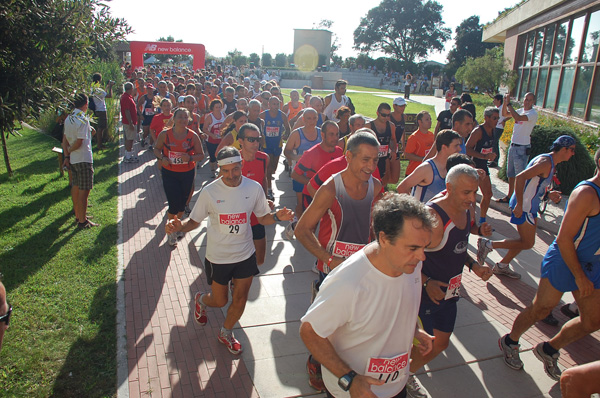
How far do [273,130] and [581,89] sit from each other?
12678 millimetres

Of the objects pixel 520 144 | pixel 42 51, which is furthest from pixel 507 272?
pixel 42 51

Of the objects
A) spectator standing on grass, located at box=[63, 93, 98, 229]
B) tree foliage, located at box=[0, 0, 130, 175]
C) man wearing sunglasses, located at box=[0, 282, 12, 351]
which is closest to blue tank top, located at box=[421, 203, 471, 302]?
man wearing sunglasses, located at box=[0, 282, 12, 351]

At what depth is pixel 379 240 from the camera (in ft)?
7.51

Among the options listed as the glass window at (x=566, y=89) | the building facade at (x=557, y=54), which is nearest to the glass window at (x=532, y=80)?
the building facade at (x=557, y=54)

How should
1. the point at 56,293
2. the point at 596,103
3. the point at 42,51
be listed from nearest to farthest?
1. the point at 42,51
2. the point at 56,293
3. the point at 596,103

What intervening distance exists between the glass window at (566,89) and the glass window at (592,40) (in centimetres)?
111

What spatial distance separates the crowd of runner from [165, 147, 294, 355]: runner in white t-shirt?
0.01 metres

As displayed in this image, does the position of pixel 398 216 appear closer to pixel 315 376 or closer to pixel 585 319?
pixel 315 376

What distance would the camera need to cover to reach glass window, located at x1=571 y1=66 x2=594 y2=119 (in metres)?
15.4

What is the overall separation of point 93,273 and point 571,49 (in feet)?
60.3

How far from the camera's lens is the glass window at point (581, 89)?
605 inches

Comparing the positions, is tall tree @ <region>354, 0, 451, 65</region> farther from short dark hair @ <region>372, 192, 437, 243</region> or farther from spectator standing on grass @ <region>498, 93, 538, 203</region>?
short dark hair @ <region>372, 192, 437, 243</region>

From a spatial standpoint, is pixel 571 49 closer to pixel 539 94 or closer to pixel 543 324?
pixel 539 94

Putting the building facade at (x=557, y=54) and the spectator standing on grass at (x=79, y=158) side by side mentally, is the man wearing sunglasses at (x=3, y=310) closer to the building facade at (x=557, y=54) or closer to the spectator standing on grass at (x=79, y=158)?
the spectator standing on grass at (x=79, y=158)
